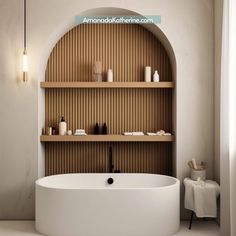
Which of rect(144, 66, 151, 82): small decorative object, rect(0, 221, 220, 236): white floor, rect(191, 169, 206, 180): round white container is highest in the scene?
rect(144, 66, 151, 82): small decorative object

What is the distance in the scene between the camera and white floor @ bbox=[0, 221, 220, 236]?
427cm

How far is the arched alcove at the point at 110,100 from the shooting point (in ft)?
17.0

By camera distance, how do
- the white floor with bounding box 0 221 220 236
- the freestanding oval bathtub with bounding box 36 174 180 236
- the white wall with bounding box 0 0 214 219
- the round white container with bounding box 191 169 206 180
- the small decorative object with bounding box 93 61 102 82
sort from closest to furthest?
the freestanding oval bathtub with bounding box 36 174 180 236, the white floor with bounding box 0 221 220 236, the round white container with bounding box 191 169 206 180, the white wall with bounding box 0 0 214 219, the small decorative object with bounding box 93 61 102 82

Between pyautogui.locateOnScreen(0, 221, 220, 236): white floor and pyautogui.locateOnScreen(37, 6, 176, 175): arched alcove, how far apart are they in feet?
2.64

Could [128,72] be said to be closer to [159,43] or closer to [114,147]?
[159,43]

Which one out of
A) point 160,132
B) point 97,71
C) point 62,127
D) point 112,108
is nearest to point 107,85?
point 97,71

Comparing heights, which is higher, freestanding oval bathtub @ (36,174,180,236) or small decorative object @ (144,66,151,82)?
small decorative object @ (144,66,151,82)

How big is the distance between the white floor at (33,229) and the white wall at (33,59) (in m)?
0.19

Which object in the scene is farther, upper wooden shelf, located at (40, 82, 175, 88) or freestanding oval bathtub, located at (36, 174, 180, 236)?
upper wooden shelf, located at (40, 82, 175, 88)

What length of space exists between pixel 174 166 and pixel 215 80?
1.17 meters

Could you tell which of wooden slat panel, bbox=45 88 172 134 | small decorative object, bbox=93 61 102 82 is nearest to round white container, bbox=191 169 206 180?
wooden slat panel, bbox=45 88 172 134

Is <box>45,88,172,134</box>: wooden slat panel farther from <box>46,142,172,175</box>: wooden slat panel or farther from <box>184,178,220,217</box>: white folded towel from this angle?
<box>184,178,220,217</box>: white folded towel

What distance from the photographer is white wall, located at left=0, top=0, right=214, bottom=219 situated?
15.6ft

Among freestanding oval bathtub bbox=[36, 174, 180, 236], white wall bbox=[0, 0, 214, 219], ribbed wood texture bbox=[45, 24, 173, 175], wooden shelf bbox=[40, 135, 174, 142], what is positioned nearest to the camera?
freestanding oval bathtub bbox=[36, 174, 180, 236]
